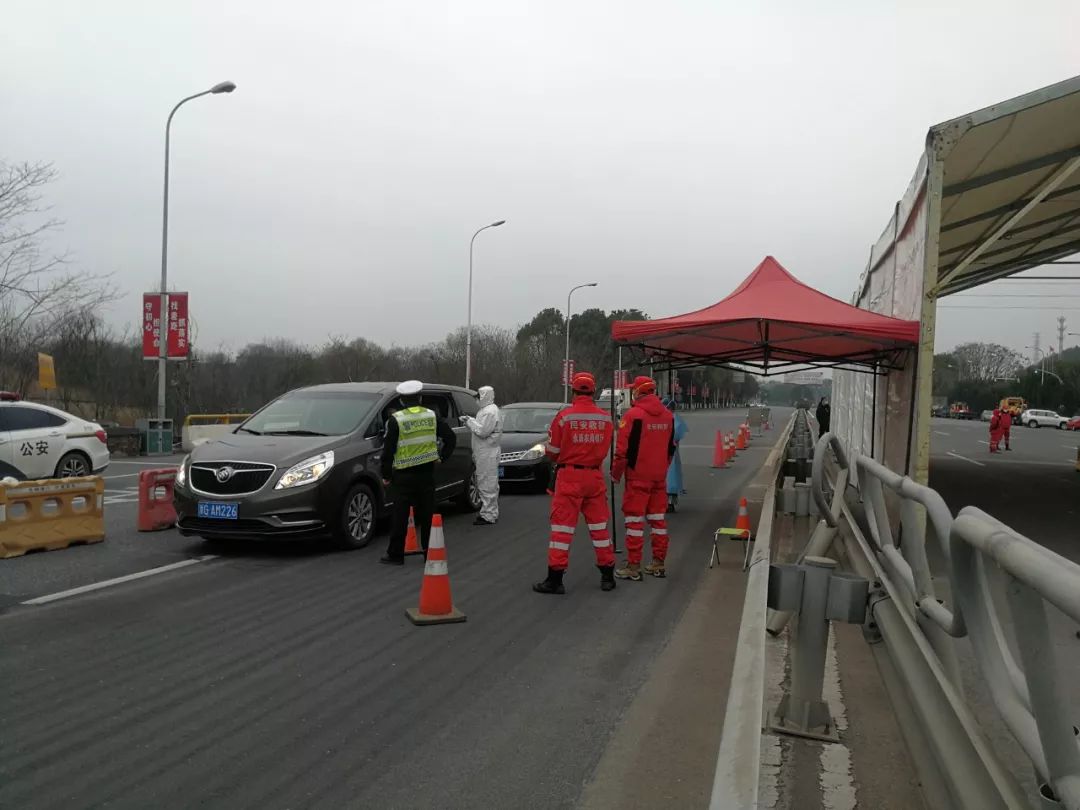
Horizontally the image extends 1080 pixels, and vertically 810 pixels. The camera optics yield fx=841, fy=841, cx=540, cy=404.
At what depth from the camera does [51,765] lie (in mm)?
3750

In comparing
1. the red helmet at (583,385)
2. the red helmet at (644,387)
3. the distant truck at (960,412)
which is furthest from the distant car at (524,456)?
the distant truck at (960,412)

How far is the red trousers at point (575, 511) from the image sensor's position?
7.08m

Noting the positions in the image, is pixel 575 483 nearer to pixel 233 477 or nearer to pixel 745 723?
pixel 233 477

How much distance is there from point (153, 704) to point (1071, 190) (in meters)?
12.2

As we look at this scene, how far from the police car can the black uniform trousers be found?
26.1 feet

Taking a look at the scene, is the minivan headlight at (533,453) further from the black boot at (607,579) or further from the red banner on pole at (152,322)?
the red banner on pole at (152,322)

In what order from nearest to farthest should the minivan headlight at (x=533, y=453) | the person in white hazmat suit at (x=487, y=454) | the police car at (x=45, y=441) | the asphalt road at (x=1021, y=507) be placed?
the asphalt road at (x=1021, y=507)
the person in white hazmat suit at (x=487, y=454)
the police car at (x=45, y=441)
the minivan headlight at (x=533, y=453)

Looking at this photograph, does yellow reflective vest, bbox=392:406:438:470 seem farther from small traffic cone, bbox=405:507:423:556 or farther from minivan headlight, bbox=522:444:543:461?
minivan headlight, bbox=522:444:543:461

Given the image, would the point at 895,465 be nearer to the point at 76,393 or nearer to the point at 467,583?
the point at 467,583

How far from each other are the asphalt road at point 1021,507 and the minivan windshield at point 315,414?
20.0 feet

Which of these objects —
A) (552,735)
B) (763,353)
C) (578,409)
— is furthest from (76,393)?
(552,735)

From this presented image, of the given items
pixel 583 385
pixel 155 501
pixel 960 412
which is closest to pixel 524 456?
pixel 155 501

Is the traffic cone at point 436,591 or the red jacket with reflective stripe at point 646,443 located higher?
the red jacket with reflective stripe at point 646,443

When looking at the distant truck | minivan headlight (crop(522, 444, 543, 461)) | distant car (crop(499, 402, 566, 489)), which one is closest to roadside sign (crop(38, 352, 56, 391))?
distant car (crop(499, 402, 566, 489))
